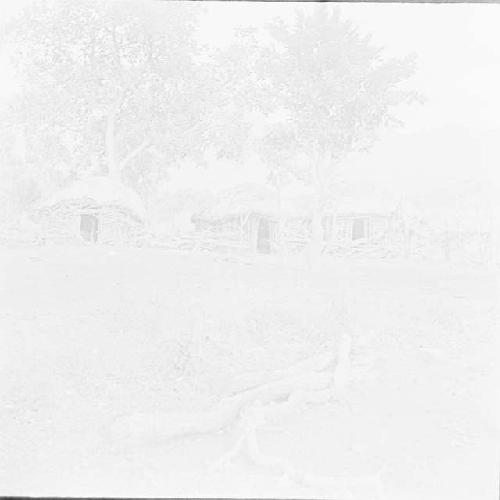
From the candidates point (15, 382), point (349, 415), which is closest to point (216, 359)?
point (349, 415)

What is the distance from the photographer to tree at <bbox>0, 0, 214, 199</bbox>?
36.7ft

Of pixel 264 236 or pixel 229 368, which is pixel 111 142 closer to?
pixel 264 236

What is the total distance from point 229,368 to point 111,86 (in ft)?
18.5

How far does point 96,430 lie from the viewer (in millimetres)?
8398

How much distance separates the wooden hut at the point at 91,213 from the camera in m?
13.0

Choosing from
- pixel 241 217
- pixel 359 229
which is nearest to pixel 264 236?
pixel 241 217

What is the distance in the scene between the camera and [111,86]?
12.5 m

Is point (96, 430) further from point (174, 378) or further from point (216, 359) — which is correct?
point (216, 359)

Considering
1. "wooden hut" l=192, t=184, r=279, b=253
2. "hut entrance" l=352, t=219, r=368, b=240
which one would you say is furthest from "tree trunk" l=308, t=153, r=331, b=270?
"hut entrance" l=352, t=219, r=368, b=240

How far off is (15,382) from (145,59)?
6.10 m

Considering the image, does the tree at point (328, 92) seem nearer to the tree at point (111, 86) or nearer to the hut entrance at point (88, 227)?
the tree at point (111, 86)

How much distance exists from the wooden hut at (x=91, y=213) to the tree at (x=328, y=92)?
3.20m

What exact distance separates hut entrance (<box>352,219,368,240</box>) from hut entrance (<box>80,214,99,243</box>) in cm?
662

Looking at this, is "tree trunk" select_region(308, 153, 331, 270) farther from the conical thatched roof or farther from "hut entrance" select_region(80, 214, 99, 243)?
"hut entrance" select_region(80, 214, 99, 243)
